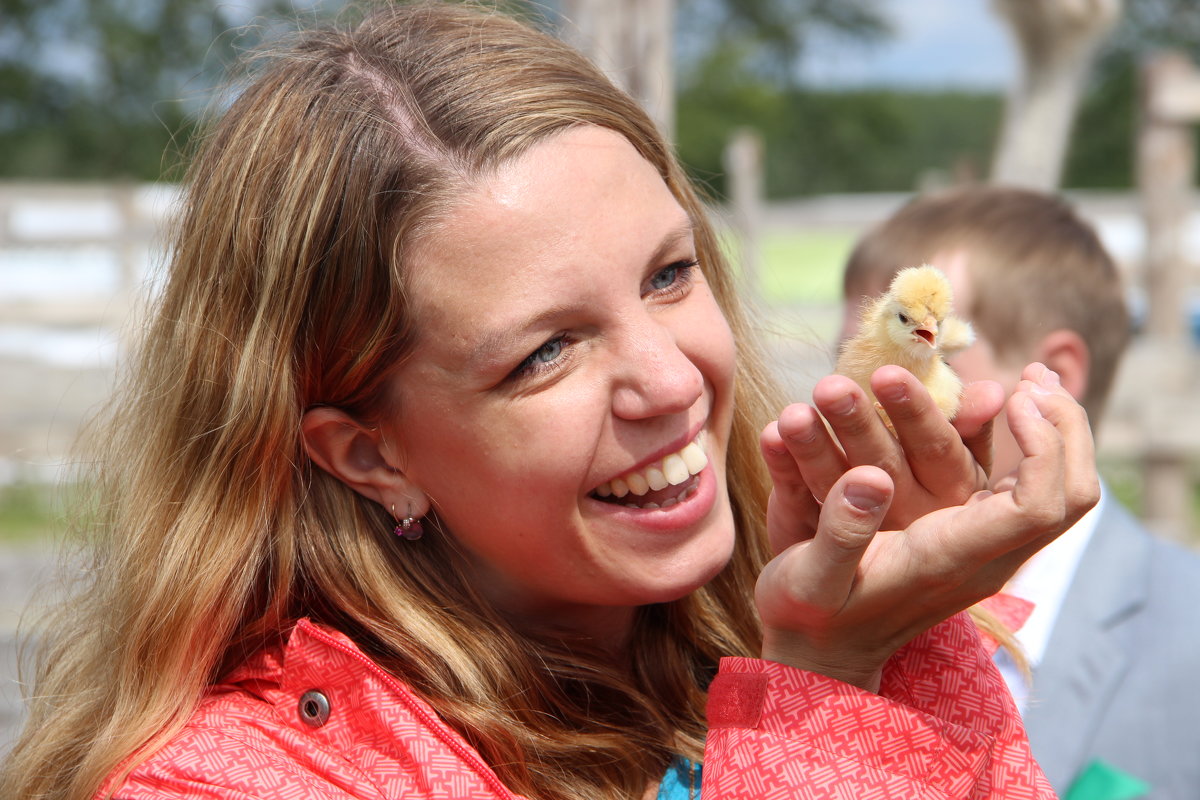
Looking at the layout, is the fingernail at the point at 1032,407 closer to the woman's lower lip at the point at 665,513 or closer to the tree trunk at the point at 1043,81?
the woman's lower lip at the point at 665,513

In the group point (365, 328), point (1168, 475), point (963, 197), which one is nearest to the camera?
point (365, 328)

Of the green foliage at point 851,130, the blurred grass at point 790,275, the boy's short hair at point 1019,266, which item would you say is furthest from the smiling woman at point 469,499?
the green foliage at point 851,130

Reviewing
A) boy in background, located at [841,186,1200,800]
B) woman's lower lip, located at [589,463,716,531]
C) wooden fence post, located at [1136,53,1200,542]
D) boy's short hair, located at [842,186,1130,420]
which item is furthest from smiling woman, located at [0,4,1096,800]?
wooden fence post, located at [1136,53,1200,542]

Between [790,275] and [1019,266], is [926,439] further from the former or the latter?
[790,275]

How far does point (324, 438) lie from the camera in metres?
2.02

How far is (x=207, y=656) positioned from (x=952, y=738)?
1227mm

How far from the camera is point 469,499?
1.92 m

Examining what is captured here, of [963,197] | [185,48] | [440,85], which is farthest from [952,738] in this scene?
[185,48]

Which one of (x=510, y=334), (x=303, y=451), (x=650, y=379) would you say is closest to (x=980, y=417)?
(x=650, y=379)

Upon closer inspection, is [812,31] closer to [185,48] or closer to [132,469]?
[185,48]

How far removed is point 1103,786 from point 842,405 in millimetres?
1779

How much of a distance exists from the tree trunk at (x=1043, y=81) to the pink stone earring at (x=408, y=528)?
530 cm

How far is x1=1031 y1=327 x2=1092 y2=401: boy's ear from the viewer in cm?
330

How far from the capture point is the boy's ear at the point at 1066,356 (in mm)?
3305
